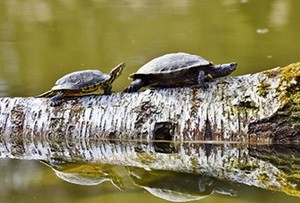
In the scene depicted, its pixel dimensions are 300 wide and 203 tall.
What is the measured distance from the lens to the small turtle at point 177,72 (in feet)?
18.5

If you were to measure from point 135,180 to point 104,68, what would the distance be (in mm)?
3967

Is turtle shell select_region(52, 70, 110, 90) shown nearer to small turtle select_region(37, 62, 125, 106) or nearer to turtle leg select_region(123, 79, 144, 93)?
small turtle select_region(37, 62, 125, 106)

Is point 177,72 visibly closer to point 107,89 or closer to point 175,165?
point 107,89

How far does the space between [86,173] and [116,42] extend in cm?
562

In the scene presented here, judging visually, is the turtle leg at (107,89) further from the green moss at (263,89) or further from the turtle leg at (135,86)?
the green moss at (263,89)

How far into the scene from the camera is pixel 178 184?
441cm

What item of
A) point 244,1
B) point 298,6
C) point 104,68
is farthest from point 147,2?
point 104,68

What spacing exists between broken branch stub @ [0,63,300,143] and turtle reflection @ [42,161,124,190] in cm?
59

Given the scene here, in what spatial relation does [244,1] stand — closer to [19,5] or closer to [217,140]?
[19,5]

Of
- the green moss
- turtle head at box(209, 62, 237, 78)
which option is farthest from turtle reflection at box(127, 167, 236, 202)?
turtle head at box(209, 62, 237, 78)

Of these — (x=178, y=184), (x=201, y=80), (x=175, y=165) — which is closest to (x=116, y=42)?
(x=201, y=80)

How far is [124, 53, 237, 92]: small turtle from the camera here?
5.65 m

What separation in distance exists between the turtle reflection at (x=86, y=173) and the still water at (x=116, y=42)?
2.9 inches

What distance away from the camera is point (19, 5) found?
15406 mm
